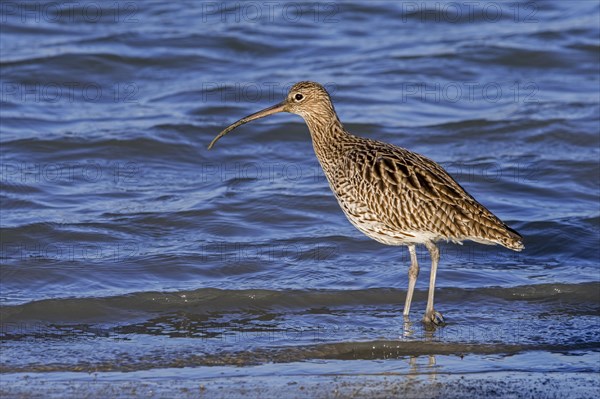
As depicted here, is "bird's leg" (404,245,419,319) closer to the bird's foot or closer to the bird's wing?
the bird's foot

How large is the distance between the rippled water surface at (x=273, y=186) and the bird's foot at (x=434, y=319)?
0.25 feet

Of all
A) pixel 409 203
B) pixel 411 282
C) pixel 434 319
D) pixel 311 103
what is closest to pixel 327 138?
pixel 311 103

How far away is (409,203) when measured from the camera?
10531 millimetres

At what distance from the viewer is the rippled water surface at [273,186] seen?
32.5ft

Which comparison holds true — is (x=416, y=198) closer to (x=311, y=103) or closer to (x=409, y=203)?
(x=409, y=203)

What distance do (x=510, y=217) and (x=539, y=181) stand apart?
1.48m

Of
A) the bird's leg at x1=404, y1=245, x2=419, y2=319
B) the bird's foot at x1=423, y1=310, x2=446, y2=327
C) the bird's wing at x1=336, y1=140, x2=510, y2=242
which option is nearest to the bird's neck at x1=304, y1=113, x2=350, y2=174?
the bird's wing at x1=336, y1=140, x2=510, y2=242

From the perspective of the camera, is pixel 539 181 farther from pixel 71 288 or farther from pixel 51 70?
pixel 51 70

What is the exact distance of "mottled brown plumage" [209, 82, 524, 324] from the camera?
34.1ft

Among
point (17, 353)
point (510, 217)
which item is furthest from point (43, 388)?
point (510, 217)

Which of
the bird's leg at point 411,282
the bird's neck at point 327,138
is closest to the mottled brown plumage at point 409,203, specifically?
the bird's leg at point 411,282

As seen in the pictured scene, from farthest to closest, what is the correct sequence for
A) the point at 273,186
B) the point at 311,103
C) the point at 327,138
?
the point at 273,186 → the point at 311,103 → the point at 327,138

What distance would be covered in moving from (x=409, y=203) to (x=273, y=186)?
4.64m

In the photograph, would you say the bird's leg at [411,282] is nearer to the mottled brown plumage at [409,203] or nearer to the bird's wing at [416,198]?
the mottled brown plumage at [409,203]
